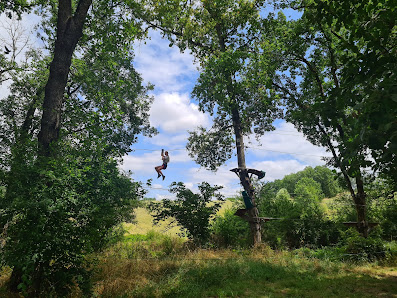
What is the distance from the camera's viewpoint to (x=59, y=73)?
7.44 m

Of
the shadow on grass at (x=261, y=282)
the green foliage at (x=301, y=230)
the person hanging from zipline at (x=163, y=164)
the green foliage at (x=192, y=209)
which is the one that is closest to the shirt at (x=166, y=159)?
the person hanging from zipline at (x=163, y=164)

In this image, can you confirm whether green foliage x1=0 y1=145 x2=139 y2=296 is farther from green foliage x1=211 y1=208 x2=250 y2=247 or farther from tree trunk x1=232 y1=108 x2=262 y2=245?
tree trunk x1=232 y1=108 x2=262 y2=245

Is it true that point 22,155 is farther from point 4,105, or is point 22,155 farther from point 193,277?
point 4,105

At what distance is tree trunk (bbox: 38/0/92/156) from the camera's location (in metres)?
7.02

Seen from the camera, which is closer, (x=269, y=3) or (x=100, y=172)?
(x=100, y=172)

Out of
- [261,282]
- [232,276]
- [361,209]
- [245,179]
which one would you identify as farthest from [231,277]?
[361,209]

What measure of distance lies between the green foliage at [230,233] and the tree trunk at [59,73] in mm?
9189

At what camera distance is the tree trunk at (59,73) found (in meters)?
7.02

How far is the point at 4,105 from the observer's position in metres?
13.8

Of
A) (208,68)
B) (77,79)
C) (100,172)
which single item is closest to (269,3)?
(208,68)

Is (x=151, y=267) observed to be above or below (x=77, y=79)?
below

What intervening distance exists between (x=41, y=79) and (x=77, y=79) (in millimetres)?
2861

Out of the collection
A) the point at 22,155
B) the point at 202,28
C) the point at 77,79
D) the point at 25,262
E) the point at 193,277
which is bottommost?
the point at 193,277

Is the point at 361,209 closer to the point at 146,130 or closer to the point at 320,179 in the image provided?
the point at 146,130
